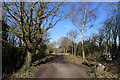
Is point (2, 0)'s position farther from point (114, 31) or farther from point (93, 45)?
point (93, 45)

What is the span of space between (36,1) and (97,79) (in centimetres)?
651

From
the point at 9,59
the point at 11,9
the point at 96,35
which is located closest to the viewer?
the point at 11,9

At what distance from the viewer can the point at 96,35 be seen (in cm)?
2692

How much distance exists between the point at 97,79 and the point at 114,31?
12813 millimetres

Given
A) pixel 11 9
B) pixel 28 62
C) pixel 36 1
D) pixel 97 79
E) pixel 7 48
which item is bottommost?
pixel 97 79

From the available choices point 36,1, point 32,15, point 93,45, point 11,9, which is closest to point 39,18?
point 32,15

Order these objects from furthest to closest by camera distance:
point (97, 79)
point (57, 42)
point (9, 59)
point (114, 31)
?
point (57, 42) < point (114, 31) < point (9, 59) < point (97, 79)

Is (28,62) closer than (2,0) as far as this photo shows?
No

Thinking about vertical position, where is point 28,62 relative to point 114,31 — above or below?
below

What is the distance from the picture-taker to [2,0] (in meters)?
6.78

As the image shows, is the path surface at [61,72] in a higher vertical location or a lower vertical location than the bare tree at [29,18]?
lower

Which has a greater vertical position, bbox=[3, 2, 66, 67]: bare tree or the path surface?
bbox=[3, 2, 66, 67]: bare tree

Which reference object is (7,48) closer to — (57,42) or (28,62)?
(28,62)

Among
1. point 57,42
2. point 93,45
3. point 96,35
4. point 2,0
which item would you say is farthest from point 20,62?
point 57,42
